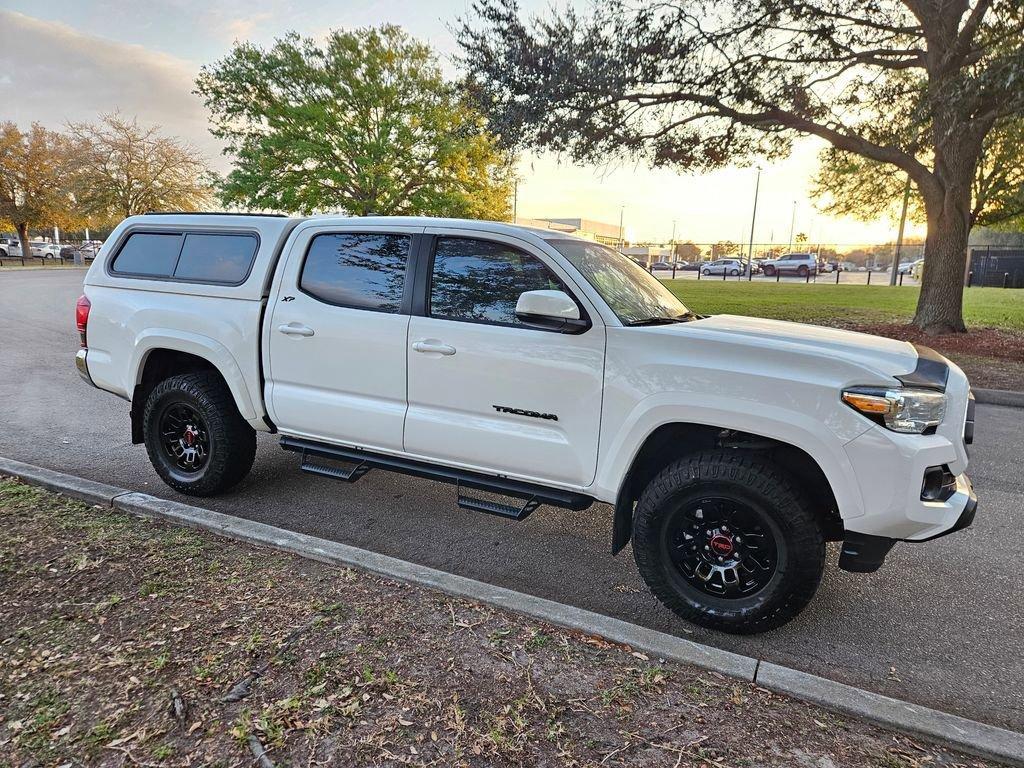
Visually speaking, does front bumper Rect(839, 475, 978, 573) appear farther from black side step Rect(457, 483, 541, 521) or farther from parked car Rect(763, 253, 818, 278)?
parked car Rect(763, 253, 818, 278)

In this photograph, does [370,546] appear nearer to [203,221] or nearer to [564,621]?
[564,621]

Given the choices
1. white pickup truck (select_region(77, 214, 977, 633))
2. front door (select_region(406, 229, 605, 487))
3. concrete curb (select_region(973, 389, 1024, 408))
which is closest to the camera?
white pickup truck (select_region(77, 214, 977, 633))

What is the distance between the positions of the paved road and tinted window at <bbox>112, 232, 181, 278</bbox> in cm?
160

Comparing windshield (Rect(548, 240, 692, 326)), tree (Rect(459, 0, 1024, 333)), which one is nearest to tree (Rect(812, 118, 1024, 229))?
tree (Rect(459, 0, 1024, 333))

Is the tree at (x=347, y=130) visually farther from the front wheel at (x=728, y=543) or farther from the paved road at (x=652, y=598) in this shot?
the front wheel at (x=728, y=543)

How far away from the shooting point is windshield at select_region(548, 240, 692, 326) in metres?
3.58

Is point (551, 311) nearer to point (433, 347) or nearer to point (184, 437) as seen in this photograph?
point (433, 347)

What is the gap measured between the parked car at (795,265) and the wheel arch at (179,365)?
151 ft

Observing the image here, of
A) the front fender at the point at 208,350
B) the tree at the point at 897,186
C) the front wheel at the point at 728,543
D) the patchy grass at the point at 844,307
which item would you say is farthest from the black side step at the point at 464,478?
the tree at the point at 897,186

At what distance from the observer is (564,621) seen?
301cm

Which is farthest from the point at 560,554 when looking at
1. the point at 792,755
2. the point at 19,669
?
the point at 19,669

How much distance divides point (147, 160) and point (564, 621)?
167 ft

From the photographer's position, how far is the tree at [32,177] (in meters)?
43.8

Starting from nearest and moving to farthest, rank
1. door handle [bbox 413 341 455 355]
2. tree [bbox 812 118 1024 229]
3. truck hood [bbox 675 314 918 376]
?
truck hood [bbox 675 314 918 376], door handle [bbox 413 341 455 355], tree [bbox 812 118 1024 229]
